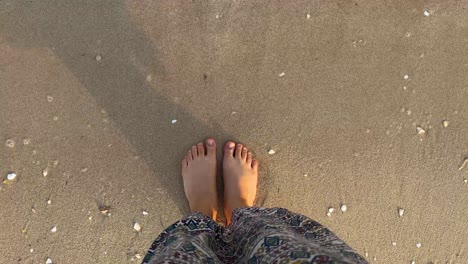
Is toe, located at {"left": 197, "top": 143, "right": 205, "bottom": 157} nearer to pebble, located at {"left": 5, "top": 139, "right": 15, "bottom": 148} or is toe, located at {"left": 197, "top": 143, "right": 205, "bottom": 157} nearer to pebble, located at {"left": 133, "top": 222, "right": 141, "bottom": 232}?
pebble, located at {"left": 133, "top": 222, "right": 141, "bottom": 232}

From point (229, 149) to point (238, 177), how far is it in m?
0.12

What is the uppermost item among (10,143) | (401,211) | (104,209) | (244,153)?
(10,143)

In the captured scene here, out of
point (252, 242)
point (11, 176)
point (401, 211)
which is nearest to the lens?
point (252, 242)

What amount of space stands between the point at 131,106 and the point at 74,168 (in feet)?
1.07

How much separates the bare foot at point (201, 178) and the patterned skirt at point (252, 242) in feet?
0.74

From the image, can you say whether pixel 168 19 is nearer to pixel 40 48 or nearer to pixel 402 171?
pixel 40 48

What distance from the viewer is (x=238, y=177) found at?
71.0 inches

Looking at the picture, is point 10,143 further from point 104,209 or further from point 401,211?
point 401,211

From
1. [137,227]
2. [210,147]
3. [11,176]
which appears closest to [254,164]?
[210,147]

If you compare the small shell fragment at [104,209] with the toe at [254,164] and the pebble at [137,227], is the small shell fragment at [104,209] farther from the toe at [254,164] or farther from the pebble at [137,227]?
the toe at [254,164]

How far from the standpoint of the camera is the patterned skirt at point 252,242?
43.0 inches

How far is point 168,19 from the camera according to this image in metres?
1.82

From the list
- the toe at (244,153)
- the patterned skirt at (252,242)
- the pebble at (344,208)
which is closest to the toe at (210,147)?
the toe at (244,153)

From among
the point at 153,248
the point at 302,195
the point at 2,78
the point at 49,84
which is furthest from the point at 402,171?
the point at 2,78
